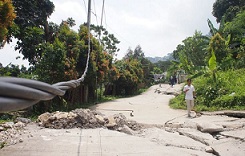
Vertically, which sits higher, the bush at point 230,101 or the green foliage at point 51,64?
the green foliage at point 51,64

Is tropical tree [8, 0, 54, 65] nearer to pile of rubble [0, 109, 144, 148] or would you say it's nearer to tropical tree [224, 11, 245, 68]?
pile of rubble [0, 109, 144, 148]

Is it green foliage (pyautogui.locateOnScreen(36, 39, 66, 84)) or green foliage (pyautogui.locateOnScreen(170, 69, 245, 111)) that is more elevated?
green foliage (pyautogui.locateOnScreen(36, 39, 66, 84))

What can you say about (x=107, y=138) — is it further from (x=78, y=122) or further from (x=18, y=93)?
(x=18, y=93)

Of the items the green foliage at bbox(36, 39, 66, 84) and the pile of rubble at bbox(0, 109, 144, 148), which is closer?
the pile of rubble at bbox(0, 109, 144, 148)

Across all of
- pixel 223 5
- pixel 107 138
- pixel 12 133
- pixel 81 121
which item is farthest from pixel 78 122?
pixel 223 5

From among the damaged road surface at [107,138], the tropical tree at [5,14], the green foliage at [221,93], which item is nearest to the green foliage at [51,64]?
the damaged road surface at [107,138]

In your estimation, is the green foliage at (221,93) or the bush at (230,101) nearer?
the bush at (230,101)

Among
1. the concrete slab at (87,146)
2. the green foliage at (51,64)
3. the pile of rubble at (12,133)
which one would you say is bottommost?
the concrete slab at (87,146)

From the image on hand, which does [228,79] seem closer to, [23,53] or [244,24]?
[244,24]

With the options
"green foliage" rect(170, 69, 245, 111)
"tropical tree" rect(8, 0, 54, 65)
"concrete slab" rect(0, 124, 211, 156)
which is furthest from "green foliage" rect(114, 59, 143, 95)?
"concrete slab" rect(0, 124, 211, 156)

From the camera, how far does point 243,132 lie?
206 inches

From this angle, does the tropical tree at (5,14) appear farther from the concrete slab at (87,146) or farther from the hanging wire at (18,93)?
the hanging wire at (18,93)

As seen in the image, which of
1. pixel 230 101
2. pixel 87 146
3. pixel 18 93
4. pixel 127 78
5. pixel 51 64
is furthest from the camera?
pixel 127 78

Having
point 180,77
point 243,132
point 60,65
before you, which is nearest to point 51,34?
point 60,65
